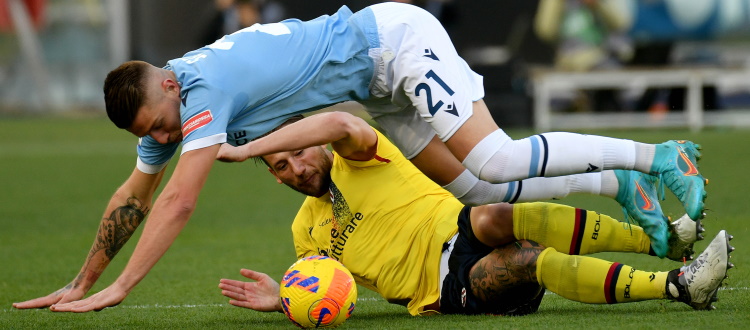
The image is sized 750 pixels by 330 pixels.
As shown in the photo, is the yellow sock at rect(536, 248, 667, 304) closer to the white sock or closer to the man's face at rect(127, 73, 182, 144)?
the white sock

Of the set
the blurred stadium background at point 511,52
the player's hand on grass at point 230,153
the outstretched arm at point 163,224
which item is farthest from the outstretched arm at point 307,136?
the blurred stadium background at point 511,52

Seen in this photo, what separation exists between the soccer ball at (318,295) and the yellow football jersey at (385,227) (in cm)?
34

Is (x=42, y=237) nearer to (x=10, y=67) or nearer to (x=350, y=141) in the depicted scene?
(x=350, y=141)

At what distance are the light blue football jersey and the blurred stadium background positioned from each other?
11.1 meters


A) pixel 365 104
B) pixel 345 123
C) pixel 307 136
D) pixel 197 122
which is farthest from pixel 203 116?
pixel 365 104

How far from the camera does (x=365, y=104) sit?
5164 millimetres

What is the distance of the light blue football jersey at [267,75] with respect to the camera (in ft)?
→ 14.1

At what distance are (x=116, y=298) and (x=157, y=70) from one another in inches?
38.6

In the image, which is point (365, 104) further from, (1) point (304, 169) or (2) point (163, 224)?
(2) point (163, 224)

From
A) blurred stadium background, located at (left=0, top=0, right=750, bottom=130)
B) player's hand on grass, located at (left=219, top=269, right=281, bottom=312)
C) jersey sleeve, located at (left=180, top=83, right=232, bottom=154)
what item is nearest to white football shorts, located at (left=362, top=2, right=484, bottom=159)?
jersey sleeve, located at (left=180, top=83, right=232, bottom=154)

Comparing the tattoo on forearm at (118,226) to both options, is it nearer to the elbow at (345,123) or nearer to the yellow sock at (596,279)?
the elbow at (345,123)

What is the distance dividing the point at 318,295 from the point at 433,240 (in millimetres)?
659

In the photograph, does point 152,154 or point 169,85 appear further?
point 152,154

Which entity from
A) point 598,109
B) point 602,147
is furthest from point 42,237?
point 598,109
